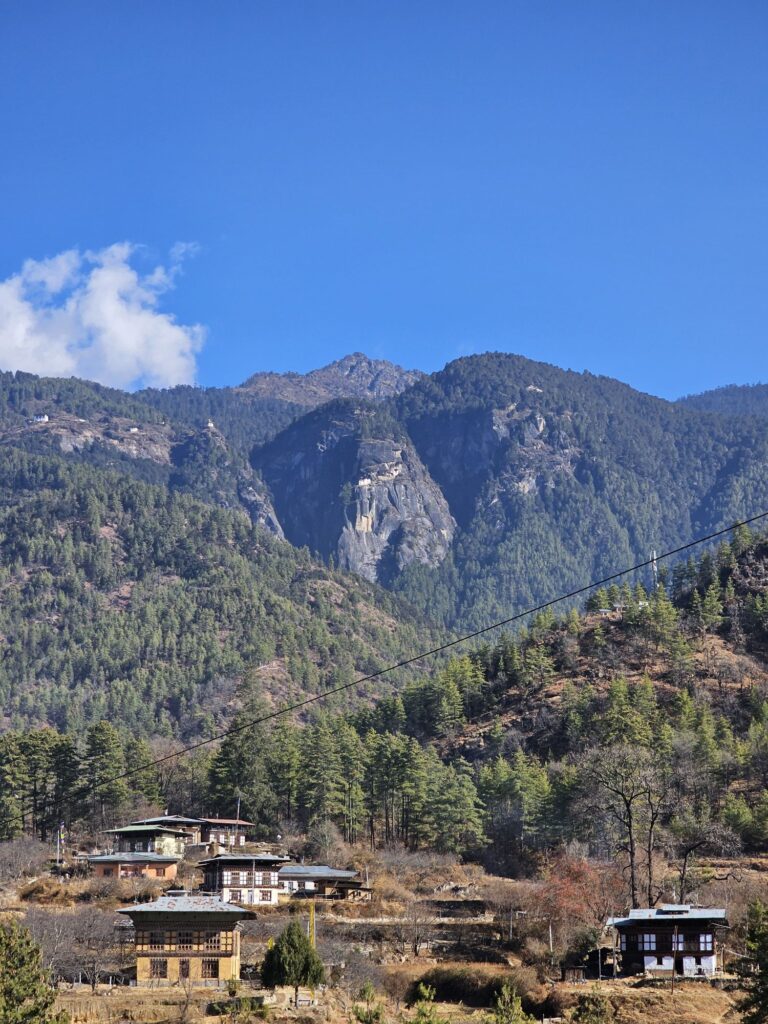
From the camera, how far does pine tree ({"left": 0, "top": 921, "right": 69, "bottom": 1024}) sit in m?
50.8

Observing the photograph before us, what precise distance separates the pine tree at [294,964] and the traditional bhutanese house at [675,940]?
16.6 metres

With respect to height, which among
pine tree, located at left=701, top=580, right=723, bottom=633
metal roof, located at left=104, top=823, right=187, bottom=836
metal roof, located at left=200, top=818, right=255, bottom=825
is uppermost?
pine tree, located at left=701, top=580, right=723, bottom=633

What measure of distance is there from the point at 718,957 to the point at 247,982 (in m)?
23.9

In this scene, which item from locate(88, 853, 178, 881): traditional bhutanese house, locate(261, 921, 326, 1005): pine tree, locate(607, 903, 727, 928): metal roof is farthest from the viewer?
locate(88, 853, 178, 881): traditional bhutanese house

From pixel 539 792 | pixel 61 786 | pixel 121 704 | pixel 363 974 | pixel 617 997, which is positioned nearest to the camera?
pixel 617 997

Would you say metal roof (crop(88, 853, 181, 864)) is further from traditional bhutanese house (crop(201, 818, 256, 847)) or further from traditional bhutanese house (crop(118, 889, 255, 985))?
traditional bhutanese house (crop(118, 889, 255, 985))

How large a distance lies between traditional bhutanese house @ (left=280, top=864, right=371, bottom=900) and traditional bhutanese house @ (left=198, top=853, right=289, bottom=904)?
865mm

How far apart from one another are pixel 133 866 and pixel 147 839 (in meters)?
5.29

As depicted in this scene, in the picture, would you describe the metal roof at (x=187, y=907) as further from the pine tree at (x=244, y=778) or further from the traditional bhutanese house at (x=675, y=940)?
the pine tree at (x=244, y=778)

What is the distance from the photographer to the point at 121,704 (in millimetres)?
198875

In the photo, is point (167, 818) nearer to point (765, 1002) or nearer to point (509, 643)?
point (509, 643)

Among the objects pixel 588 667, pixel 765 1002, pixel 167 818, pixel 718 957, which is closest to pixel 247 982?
pixel 718 957

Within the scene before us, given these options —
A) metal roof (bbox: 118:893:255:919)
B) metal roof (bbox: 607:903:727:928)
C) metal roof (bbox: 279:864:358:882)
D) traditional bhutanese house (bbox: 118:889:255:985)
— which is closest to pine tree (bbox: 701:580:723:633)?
metal roof (bbox: 279:864:358:882)

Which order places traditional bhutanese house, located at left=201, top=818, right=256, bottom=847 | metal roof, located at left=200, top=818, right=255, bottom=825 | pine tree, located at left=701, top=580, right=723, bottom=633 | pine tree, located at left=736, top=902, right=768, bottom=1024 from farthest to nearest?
1. pine tree, located at left=701, top=580, right=723, bottom=633
2. traditional bhutanese house, located at left=201, top=818, right=256, bottom=847
3. metal roof, located at left=200, top=818, right=255, bottom=825
4. pine tree, located at left=736, top=902, right=768, bottom=1024
